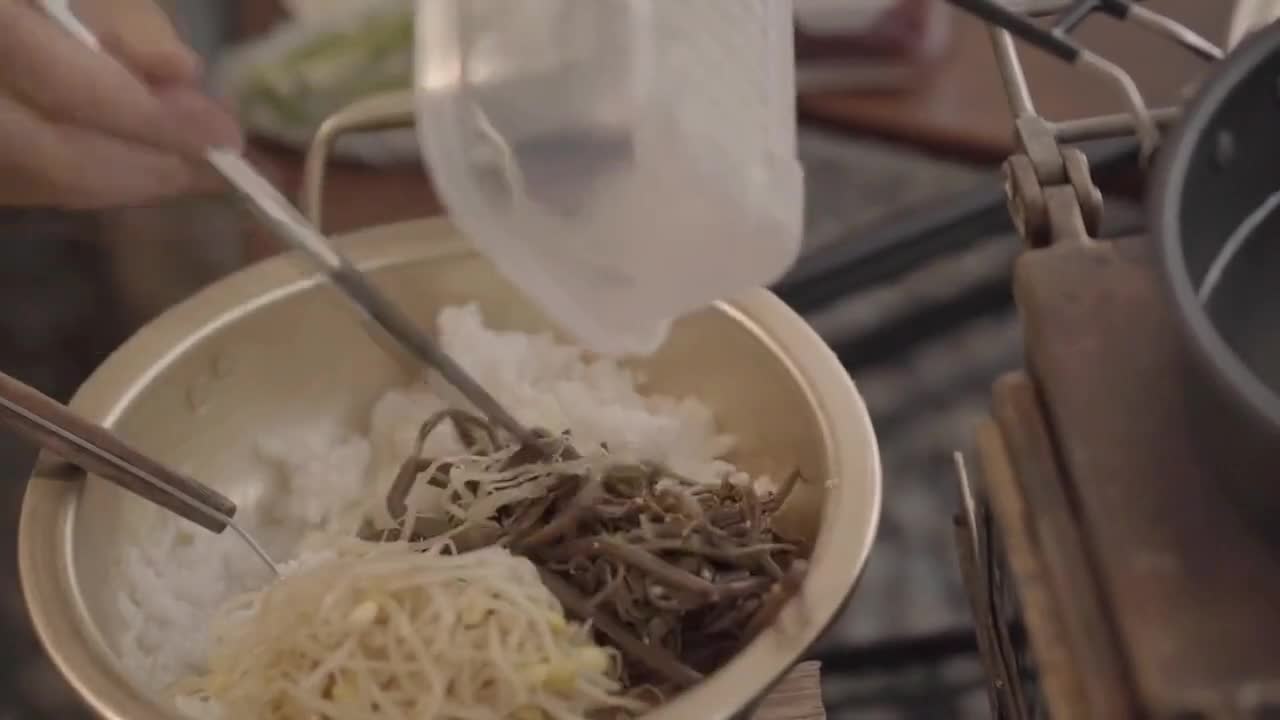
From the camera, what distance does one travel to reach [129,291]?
1.22m

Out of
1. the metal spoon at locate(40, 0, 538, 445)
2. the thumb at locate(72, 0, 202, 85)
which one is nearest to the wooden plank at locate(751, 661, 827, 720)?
the metal spoon at locate(40, 0, 538, 445)

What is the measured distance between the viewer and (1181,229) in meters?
0.43

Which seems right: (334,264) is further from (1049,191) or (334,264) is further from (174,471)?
(1049,191)

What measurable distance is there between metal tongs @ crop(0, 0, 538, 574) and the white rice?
0.03 meters

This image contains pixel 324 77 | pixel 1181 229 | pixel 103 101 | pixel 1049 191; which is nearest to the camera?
pixel 1181 229

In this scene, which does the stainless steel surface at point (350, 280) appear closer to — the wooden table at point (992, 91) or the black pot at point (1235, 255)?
the black pot at point (1235, 255)

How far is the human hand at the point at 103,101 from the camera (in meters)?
0.68

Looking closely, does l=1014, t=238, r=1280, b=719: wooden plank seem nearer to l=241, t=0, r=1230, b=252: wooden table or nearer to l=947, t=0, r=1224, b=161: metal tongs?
l=947, t=0, r=1224, b=161: metal tongs

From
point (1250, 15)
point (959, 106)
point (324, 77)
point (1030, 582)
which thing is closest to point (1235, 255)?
point (1030, 582)

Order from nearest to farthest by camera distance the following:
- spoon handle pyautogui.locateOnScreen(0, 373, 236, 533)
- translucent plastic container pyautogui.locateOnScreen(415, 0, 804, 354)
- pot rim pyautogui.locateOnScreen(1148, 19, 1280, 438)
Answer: pot rim pyautogui.locateOnScreen(1148, 19, 1280, 438)
translucent plastic container pyautogui.locateOnScreen(415, 0, 804, 354)
spoon handle pyautogui.locateOnScreen(0, 373, 236, 533)

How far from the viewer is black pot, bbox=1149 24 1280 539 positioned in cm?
39

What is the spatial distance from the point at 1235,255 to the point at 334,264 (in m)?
0.44

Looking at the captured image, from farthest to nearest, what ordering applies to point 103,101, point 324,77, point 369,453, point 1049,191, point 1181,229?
1. point 324,77
2. point 369,453
3. point 103,101
4. point 1049,191
5. point 1181,229

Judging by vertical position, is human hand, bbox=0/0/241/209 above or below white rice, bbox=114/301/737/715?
above
